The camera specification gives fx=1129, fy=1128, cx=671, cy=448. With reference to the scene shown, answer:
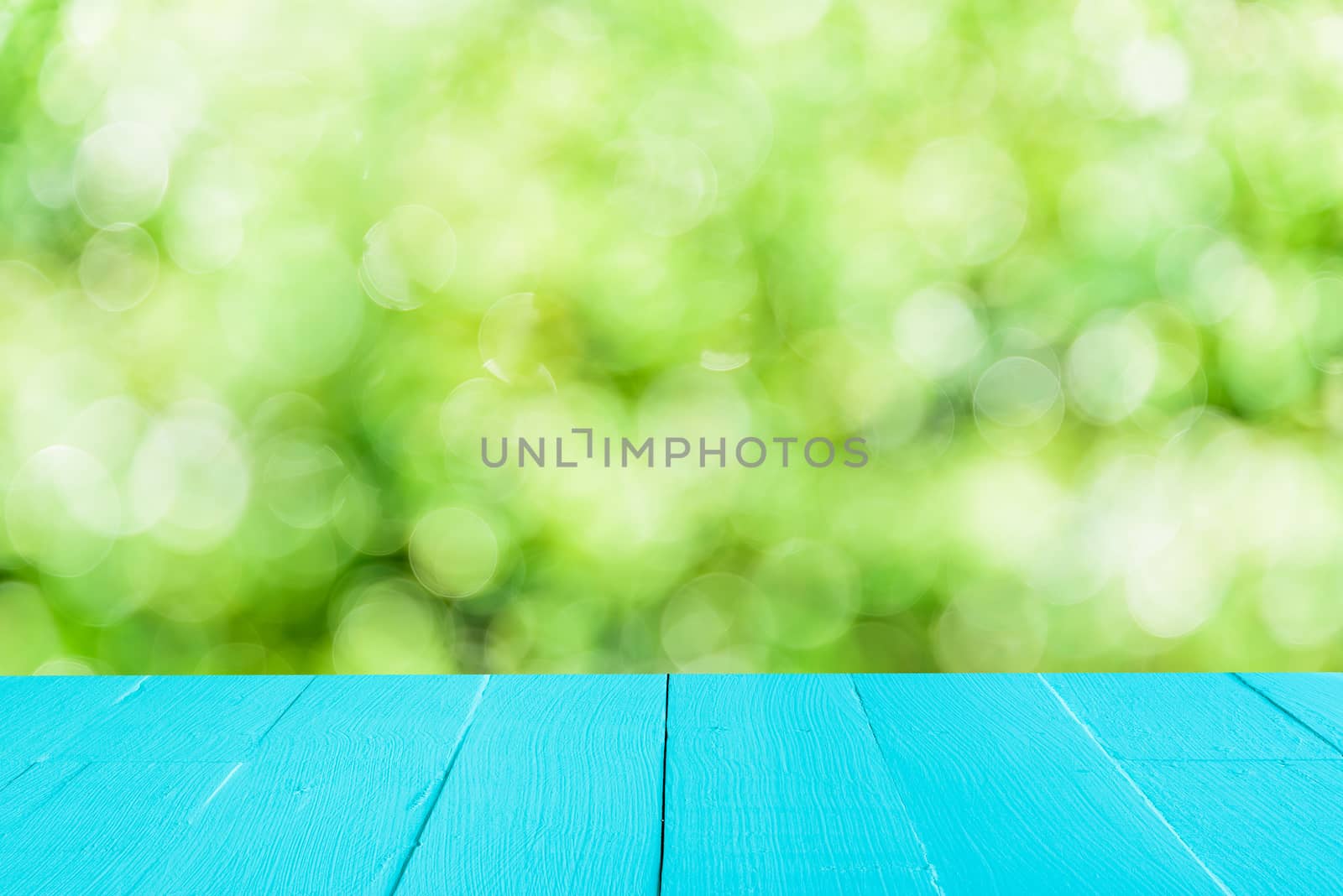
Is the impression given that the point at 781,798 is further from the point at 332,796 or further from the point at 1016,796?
the point at 332,796

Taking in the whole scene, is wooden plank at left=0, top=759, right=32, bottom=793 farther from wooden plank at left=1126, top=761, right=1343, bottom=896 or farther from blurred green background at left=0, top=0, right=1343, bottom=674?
wooden plank at left=1126, top=761, right=1343, bottom=896

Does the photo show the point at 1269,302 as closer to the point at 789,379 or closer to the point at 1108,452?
the point at 1108,452

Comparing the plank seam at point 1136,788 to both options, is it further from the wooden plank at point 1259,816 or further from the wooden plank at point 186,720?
the wooden plank at point 186,720

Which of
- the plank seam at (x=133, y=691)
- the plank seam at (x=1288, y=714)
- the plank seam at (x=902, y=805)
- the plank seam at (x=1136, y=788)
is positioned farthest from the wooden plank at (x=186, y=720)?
the plank seam at (x=1288, y=714)

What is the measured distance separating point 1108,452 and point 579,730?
69 centimetres

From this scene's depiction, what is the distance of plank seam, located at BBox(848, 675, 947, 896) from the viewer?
83cm

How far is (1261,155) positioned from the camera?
1289 mm

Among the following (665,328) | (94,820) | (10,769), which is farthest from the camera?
(665,328)

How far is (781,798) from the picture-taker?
96 centimetres

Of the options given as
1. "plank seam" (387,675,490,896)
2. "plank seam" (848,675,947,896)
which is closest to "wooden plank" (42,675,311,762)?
"plank seam" (387,675,490,896)

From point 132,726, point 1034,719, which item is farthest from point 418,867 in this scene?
point 1034,719

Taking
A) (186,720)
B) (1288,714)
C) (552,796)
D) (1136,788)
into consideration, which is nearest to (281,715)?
(186,720)

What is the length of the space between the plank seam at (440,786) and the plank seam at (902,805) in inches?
15.4

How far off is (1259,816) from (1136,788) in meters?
0.10
